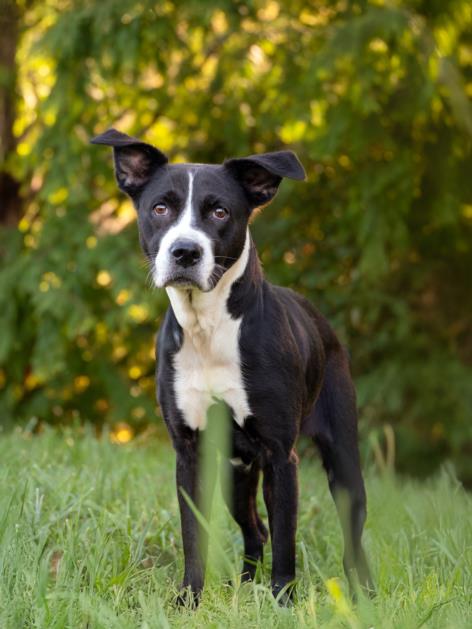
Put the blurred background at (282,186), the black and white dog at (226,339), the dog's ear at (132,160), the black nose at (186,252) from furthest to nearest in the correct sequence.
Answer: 1. the blurred background at (282,186)
2. the dog's ear at (132,160)
3. the black and white dog at (226,339)
4. the black nose at (186,252)

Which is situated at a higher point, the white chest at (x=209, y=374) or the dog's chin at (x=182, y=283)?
the dog's chin at (x=182, y=283)

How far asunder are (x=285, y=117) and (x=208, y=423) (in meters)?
4.85

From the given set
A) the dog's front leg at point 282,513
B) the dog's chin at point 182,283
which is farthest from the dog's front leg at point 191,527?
the dog's chin at point 182,283

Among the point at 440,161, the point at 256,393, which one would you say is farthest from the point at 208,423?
the point at 440,161

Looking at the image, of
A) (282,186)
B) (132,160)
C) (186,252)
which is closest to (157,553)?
(186,252)

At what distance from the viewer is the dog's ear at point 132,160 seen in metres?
4.08

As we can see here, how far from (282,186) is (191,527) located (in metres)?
4.84

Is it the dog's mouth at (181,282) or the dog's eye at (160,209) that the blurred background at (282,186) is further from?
the dog's mouth at (181,282)

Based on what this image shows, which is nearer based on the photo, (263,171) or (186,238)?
(186,238)

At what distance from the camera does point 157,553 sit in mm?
4254

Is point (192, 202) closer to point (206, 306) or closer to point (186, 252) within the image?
point (186, 252)

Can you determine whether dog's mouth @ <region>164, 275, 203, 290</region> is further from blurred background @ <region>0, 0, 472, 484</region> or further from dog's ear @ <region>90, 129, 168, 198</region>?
blurred background @ <region>0, 0, 472, 484</region>

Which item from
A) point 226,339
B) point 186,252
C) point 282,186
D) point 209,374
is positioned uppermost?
point 186,252

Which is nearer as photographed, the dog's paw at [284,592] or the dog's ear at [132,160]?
the dog's paw at [284,592]
